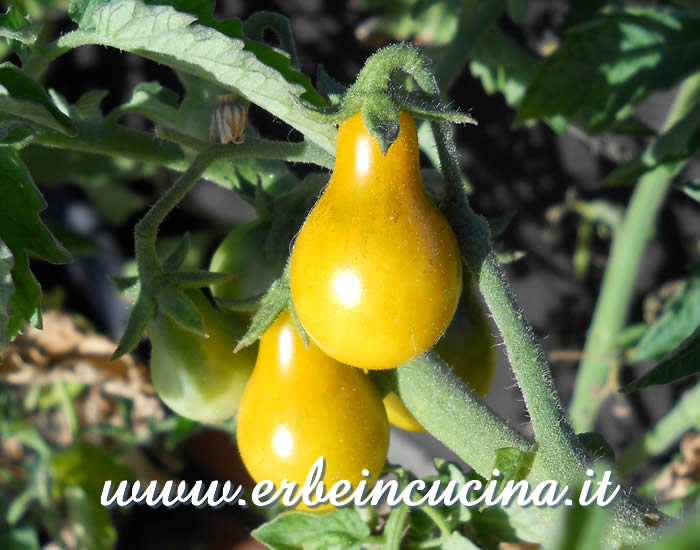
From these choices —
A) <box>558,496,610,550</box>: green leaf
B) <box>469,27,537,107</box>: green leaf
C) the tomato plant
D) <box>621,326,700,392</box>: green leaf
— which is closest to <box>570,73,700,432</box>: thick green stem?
the tomato plant

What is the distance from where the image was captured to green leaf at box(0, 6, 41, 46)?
18.6 inches

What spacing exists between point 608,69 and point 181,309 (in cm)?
56

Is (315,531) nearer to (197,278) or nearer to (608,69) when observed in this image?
(197,278)

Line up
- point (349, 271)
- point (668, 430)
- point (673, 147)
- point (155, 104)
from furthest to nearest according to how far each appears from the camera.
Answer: point (668, 430)
point (673, 147)
point (155, 104)
point (349, 271)

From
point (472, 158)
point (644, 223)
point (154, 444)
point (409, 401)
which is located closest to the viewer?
point (409, 401)

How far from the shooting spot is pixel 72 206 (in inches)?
71.7

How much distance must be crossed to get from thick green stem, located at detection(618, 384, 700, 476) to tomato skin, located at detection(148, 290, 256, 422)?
0.62 m

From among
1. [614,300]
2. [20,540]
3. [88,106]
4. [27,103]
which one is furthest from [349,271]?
[20,540]

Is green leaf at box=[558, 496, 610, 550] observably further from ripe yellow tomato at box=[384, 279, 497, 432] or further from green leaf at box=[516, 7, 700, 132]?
green leaf at box=[516, 7, 700, 132]

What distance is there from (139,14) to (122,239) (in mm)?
1499

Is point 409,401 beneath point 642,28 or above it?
beneath

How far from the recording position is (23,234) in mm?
529

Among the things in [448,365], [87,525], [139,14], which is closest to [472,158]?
[87,525]

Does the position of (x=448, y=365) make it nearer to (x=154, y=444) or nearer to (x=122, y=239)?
(x=154, y=444)
